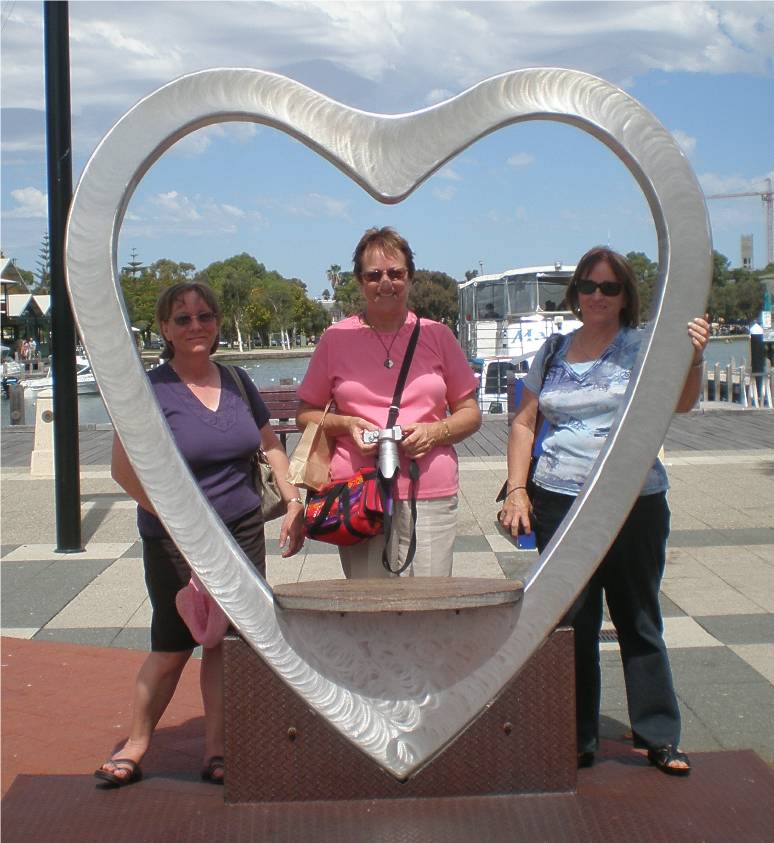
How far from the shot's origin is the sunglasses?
337cm

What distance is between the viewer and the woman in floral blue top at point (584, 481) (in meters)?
3.42

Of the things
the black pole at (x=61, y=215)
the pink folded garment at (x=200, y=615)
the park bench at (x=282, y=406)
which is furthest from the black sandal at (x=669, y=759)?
the park bench at (x=282, y=406)

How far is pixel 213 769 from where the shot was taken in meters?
3.59

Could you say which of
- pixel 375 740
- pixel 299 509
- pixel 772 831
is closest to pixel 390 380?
pixel 299 509

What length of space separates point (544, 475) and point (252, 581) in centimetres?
102

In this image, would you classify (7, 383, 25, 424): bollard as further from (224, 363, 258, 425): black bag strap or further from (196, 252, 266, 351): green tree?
(196, 252, 266, 351): green tree

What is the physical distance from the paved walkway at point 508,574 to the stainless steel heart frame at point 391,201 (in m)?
1.33

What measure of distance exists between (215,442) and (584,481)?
1.14 m

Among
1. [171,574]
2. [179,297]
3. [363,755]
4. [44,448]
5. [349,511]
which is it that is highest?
[179,297]

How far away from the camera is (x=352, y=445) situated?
3451 mm

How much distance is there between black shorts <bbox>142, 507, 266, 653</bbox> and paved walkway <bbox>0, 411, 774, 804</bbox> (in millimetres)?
707

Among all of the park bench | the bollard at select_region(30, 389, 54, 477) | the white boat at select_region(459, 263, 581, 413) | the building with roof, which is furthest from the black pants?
the building with roof

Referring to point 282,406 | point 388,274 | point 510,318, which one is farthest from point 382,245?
point 510,318

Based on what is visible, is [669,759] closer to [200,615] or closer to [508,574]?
[200,615]
